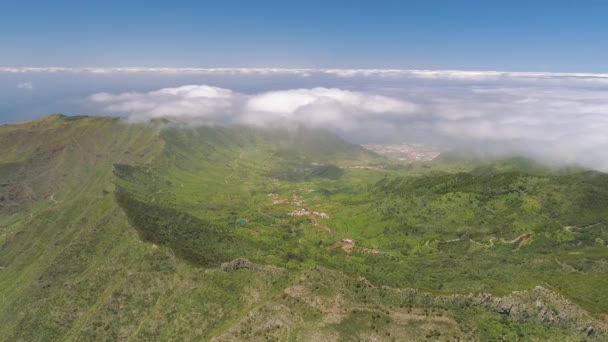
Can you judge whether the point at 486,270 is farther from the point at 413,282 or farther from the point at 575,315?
the point at 575,315

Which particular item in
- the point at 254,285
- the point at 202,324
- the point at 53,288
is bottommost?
the point at 53,288

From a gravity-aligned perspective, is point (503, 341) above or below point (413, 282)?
above

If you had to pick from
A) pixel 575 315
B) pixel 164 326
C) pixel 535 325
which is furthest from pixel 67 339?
pixel 575 315

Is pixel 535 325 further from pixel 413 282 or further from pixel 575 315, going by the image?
pixel 413 282

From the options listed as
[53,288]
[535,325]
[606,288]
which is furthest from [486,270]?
[53,288]

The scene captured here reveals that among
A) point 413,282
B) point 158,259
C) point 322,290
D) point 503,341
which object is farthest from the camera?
point 413,282

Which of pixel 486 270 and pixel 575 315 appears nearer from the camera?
pixel 575 315

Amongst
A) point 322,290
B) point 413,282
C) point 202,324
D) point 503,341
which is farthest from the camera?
point 413,282

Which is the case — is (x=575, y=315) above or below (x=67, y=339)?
above

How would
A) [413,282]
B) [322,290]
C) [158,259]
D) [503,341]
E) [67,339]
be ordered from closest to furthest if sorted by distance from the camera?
1. [503,341]
2. [322,290]
3. [67,339]
4. [158,259]
5. [413,282]
